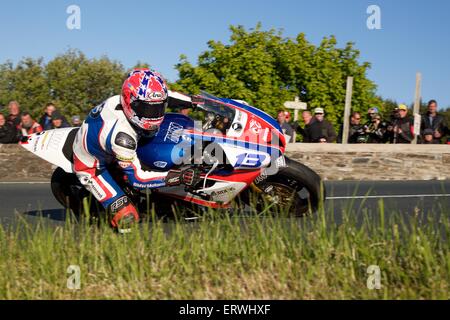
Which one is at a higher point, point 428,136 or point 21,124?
point 21,124

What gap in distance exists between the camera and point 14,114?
42.8 ft

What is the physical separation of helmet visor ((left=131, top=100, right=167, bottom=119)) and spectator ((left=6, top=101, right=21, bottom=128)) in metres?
7.01

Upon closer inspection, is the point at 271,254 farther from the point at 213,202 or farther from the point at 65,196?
the point at 65,196

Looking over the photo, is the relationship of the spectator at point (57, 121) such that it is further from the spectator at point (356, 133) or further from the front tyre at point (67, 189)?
the spectator at point (356, 133)

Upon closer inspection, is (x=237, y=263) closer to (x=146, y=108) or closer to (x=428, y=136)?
(x=146, y=108)

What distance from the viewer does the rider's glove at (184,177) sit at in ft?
22.0

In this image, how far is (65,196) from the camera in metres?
7.66

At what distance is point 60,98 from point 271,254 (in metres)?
58.8

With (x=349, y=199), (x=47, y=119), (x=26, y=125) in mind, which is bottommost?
(x=349, y=199)

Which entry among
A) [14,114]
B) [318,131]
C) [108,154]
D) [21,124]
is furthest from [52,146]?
[318,131]

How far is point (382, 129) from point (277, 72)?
1010 cm

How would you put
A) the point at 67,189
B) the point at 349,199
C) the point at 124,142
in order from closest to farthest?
the point at 124,142
the point at 67,189
the point at 349,199

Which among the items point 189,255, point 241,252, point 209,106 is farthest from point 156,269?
point 209,106

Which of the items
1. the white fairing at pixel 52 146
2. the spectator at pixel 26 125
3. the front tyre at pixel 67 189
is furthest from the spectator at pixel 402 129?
the white fairing at pixel 52 146
